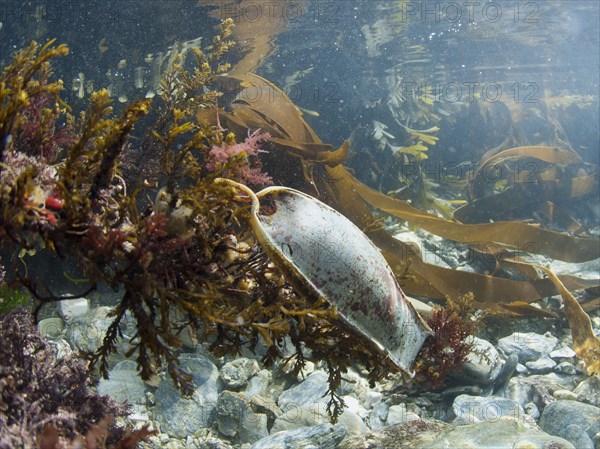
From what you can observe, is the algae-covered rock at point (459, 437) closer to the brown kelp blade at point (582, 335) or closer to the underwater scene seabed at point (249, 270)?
the underwater scene seabed at point (249, 270)

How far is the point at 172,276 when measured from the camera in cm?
188

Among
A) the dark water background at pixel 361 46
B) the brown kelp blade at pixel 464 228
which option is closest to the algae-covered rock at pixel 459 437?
the brown kelp blade at pixel 464 228

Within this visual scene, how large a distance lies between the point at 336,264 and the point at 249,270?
449mm

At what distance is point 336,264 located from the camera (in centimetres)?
204

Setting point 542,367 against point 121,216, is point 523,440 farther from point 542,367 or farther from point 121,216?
point 121,216

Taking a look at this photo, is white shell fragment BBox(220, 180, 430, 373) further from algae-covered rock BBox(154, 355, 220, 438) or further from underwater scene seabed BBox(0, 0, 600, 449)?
algae-covered rock BBox(154, 355, 220, 438)

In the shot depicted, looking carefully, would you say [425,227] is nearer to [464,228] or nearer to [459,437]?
[464,228]

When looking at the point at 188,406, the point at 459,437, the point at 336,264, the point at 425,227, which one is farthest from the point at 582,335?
the point at 188,406

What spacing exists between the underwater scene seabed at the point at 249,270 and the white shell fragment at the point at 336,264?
11 millimetres

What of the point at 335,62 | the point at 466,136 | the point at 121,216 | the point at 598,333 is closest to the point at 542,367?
the point at 598,333

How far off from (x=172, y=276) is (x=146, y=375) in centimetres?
44

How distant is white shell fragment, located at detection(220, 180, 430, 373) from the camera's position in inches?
77.0

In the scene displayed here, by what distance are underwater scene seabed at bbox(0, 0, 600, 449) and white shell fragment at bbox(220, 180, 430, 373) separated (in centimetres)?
1

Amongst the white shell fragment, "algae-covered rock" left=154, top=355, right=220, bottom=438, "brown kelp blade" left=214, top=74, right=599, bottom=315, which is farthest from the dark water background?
the white shell fragment
